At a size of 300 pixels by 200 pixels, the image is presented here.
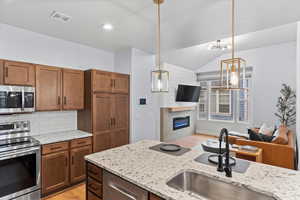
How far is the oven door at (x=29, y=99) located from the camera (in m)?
2.36

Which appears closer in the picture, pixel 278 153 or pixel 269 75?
pixel 278 153

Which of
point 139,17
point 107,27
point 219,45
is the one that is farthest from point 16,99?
point 219,45

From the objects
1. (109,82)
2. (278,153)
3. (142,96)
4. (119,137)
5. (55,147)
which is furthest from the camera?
(142,96)

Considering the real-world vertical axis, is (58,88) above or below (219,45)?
below

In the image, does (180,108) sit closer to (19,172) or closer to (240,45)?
(240,45)

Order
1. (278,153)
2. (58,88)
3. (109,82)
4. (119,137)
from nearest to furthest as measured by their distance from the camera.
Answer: (58,88), (278,153), (109,82), (119,137)

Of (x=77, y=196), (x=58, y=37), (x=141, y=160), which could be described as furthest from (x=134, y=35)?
(x=77, y=196)

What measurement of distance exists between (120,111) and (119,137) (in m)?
0.55

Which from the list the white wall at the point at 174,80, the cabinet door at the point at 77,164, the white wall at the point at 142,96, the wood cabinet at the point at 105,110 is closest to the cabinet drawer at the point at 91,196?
the cabinet door at the point at 77,164

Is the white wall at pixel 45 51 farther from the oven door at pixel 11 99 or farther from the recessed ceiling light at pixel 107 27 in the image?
the recessed ceiling light at pixel 107 27

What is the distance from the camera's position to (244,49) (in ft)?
18.8

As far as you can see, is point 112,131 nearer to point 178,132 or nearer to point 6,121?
point 6,121

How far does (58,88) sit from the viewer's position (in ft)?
9.12

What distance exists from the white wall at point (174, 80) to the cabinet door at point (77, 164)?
116 inches
